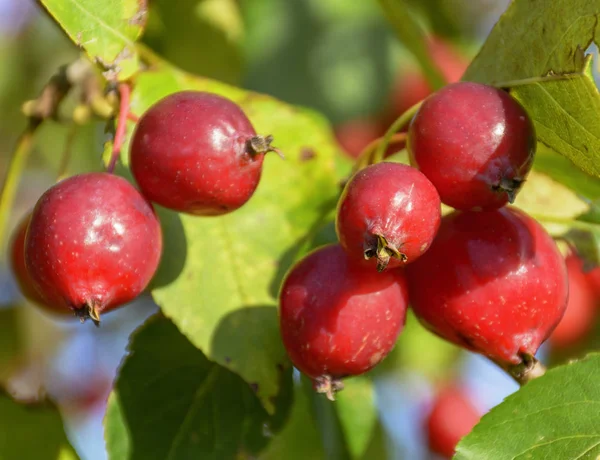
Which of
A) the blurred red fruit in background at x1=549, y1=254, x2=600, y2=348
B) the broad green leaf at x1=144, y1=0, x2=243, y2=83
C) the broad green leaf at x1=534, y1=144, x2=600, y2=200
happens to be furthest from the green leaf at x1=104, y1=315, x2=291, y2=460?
the blurred red fruit in background at x1=549, y1=254, x2=600, y2=348

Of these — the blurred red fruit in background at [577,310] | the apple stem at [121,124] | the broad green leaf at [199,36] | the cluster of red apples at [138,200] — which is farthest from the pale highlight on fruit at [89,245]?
the blurred red fruit in background at [577,310]

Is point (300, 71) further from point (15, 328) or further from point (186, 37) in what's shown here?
point (15, 328)

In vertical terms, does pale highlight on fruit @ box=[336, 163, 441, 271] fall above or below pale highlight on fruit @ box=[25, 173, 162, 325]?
above

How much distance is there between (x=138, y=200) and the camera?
1.10 m

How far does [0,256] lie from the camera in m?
2.65

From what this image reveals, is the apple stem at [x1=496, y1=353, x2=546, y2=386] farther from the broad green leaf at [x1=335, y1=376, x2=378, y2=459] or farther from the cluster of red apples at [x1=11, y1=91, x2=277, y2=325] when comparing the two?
the broad green leaf at [x1=335, y1=376, x2=378, y2=459]

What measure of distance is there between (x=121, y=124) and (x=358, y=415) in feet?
2.94

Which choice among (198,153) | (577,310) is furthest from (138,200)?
(577,310)

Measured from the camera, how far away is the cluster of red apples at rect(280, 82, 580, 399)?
1.02 metres

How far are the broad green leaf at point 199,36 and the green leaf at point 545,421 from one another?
127 centimetres

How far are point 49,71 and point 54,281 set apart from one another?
6.86 feet

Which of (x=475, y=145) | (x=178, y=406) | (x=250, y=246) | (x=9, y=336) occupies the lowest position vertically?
(x=9, y=336)

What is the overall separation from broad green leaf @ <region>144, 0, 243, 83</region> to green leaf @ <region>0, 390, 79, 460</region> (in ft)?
3.14

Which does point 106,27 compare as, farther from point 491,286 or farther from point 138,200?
point 491,286
